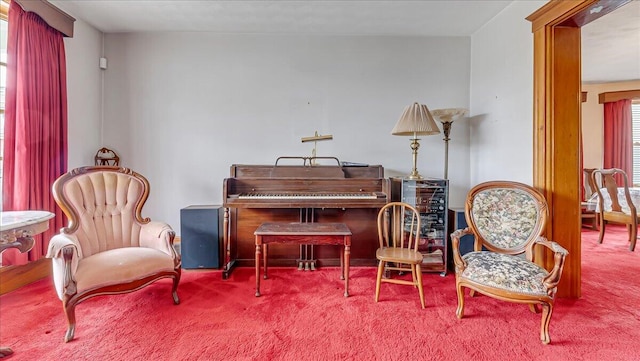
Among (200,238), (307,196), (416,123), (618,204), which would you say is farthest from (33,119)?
(618,204)

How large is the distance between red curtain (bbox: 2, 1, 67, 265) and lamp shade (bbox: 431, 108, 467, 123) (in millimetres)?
3808

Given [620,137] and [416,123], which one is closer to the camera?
[416,123]

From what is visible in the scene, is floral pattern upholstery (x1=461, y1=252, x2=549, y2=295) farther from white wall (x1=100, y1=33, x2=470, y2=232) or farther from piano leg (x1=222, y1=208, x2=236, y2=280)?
piano leg (x1=222, y1=208, x2=236, y2=280)

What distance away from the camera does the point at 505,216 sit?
212 cm

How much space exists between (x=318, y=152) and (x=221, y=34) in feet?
5.93

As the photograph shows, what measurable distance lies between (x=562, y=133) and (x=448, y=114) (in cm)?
104

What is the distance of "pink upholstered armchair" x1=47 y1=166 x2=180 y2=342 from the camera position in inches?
68.3

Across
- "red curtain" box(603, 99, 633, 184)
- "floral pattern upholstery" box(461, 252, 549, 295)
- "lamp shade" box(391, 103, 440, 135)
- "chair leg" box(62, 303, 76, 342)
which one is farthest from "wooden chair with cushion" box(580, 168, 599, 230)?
"chair leg" box(62, 303, 76, 342)

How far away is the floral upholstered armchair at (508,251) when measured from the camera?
5.51ft

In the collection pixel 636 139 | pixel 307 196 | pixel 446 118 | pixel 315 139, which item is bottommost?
pixel 307 196

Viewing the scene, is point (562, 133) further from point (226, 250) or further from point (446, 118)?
point (226, 250)

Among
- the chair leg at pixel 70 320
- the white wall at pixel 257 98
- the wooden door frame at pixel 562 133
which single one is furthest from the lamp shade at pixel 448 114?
the chair leg at pixel 70 320

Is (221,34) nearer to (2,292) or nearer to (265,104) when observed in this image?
(265,104)

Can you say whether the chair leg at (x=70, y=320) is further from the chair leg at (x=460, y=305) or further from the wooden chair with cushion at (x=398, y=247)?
the chair leg at (x=460, y=305)
